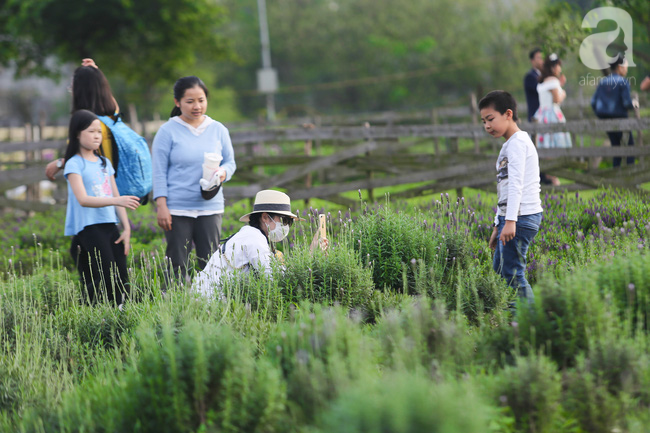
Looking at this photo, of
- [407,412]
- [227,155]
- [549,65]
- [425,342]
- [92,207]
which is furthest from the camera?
[549,65]

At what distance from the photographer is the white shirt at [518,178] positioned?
4559mm

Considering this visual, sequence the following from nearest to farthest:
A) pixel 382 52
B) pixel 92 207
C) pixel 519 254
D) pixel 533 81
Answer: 1. pixel 519 254
2. pixel 92 207
3. pixel 533 81
4. pixel 382 52

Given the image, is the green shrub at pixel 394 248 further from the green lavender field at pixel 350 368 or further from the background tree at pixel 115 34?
the background tree at pixel 115 34

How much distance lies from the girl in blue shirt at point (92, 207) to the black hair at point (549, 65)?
679 centimetres

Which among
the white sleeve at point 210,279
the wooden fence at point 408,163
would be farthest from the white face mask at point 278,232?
the wooden fence at point 408,163

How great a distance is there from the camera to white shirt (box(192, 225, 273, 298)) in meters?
4.74

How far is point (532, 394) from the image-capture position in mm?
2885

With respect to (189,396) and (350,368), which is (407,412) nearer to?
(350,368)

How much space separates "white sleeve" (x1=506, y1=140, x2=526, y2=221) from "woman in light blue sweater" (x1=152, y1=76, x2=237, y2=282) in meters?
2.15

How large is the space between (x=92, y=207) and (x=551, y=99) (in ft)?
23.5

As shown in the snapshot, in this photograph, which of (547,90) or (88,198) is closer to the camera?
(88,198)

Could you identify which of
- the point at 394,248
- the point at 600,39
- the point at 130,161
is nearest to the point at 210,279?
the point at 394,248

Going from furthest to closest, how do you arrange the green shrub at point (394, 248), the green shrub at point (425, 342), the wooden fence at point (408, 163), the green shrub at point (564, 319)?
the wooden fence at point (408, 163)
the green shrub at point (394, 248)
the green shrub at point (564, 319)
the green shrub at point (425, 342)

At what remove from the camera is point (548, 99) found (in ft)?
33.2
